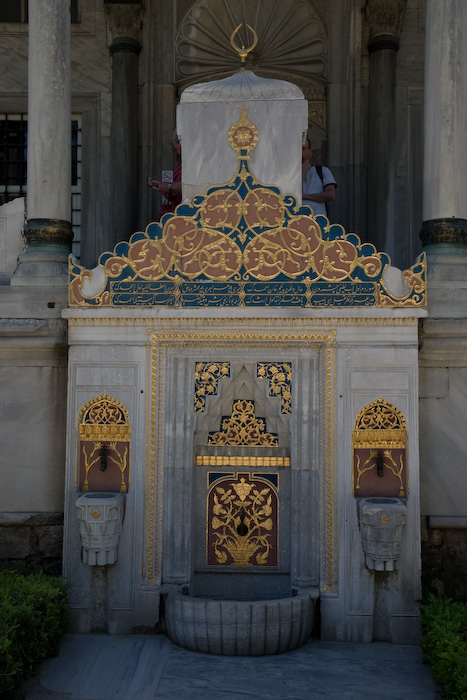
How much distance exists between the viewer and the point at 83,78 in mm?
11500

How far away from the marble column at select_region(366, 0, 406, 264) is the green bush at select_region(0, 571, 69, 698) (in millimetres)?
6337

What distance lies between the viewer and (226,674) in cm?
584

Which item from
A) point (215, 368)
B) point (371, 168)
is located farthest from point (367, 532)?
point (371, 168)

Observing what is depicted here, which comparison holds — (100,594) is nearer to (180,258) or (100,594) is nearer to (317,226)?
(180,258)

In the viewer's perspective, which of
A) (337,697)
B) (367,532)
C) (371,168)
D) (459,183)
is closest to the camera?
(337,697)

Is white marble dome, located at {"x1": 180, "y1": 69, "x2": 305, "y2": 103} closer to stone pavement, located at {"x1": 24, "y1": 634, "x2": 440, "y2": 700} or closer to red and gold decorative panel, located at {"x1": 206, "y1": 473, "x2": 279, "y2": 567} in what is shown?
red and gold decorative panel, located at {"x1": 206, "y1": 473, "x2": 279, "y2": 567}

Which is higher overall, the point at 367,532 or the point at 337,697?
the point at 367,532

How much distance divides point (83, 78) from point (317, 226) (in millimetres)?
5880

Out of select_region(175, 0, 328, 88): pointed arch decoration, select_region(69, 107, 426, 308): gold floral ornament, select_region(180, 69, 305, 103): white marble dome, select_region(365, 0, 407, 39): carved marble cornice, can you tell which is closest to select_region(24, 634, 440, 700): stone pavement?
select_region(69, 107, 426, 308): gold floral ornament

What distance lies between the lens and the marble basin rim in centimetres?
608

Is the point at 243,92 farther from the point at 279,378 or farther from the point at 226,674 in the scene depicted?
the point at 226,674

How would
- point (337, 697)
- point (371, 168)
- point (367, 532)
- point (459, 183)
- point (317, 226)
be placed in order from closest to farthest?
1. point (337, 697)
2. point (367, 532)
3. point (317, 226)
4. point (459, 183)
5. point (371, 168)

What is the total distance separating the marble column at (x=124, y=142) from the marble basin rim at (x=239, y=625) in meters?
6.01

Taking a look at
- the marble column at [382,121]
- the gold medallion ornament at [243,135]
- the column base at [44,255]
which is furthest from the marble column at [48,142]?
the marble column at [382,121]
